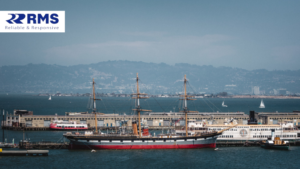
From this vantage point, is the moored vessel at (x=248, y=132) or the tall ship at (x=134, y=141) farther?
the moored vessel at (x=248, y=132)

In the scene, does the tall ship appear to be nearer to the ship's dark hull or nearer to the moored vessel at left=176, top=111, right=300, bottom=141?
the ship's dark hull

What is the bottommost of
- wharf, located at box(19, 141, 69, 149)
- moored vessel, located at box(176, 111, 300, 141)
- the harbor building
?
wharf, located at box(19, 141, 69, 149)

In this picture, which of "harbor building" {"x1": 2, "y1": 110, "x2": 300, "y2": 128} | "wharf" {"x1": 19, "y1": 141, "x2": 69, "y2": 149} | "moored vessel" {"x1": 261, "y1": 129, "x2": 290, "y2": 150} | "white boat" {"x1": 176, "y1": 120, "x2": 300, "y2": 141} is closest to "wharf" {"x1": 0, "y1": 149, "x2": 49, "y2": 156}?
"wharf" {"x1": 19, "y1": 141, "x2": 69, "y2": 149}

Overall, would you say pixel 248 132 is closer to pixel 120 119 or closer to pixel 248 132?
pixel 248 132

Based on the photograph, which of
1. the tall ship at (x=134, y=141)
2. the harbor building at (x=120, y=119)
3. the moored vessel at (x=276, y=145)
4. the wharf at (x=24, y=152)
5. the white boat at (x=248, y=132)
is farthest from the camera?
the harbor building at (x=120, y=119)

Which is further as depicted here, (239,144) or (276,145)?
(239,144)

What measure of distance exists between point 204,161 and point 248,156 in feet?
22.0

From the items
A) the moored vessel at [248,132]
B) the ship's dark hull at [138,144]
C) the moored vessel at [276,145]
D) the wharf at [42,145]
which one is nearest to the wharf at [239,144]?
the moored vessel at [276,145]

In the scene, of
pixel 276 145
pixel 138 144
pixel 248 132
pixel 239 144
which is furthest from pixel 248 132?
pixel 138 144

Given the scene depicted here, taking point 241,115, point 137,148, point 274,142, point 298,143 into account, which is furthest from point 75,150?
point 241,115

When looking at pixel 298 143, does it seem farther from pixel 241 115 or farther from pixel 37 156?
pixel 37 156

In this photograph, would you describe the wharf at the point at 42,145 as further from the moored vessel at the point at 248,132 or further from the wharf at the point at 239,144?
the wharf at the point at 239,144

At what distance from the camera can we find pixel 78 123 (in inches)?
3135

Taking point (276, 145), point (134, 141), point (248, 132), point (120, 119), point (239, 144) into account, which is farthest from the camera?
point (120, 119)
